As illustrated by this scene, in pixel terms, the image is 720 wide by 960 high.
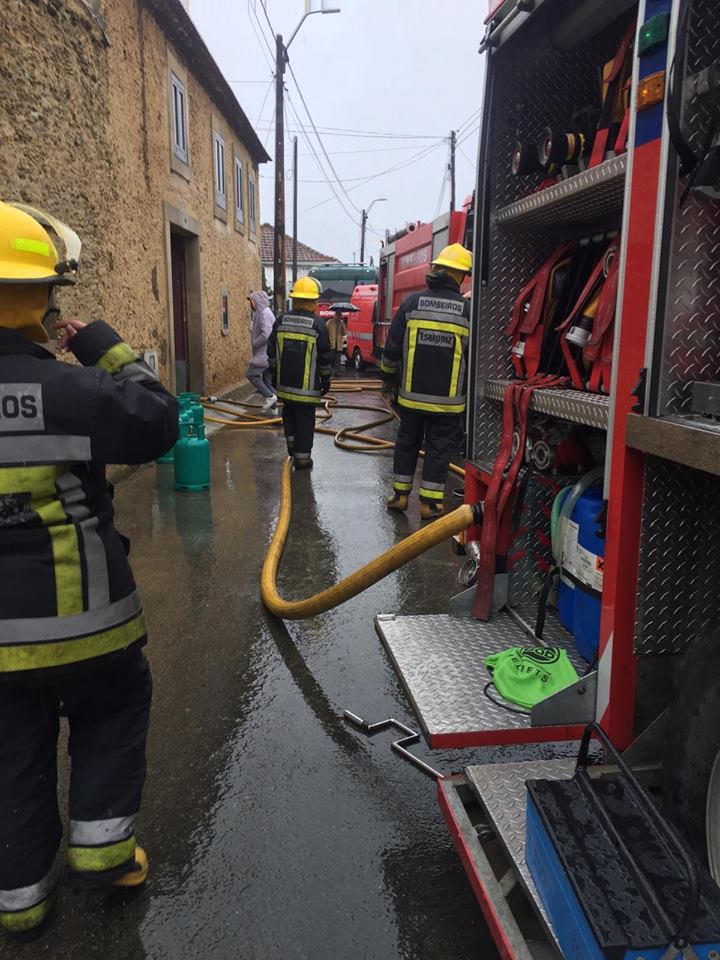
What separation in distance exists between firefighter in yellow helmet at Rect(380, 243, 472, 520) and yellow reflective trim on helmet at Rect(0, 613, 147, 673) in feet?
13.8

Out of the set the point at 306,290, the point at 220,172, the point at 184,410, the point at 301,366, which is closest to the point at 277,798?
the point at 184,410

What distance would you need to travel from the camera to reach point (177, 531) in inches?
227

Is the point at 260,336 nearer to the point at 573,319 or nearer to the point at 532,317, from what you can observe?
the point at 532,317

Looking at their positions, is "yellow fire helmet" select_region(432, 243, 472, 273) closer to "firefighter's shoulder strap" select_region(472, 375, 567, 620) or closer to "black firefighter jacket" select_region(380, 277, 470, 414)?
"black firefighter jacket" select_region(380, 277, 470, 414)

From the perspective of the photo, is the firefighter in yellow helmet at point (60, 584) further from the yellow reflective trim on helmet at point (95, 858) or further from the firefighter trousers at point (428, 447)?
the firefighter trousers at point (428, 447)

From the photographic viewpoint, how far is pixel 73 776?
6.61 feet

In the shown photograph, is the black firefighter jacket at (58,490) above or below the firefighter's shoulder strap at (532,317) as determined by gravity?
below

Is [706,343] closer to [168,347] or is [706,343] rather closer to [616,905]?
[616,905]

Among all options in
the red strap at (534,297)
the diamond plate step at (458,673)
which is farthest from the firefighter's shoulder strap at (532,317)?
the diamond plate step at (458,673)

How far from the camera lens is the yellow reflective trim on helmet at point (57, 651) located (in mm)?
1805

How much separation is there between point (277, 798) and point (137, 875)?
0.57 meters

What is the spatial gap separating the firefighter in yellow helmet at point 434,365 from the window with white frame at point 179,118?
655 cm

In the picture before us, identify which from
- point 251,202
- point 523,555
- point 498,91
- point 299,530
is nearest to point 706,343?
point 523,555

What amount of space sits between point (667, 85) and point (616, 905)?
175cm
